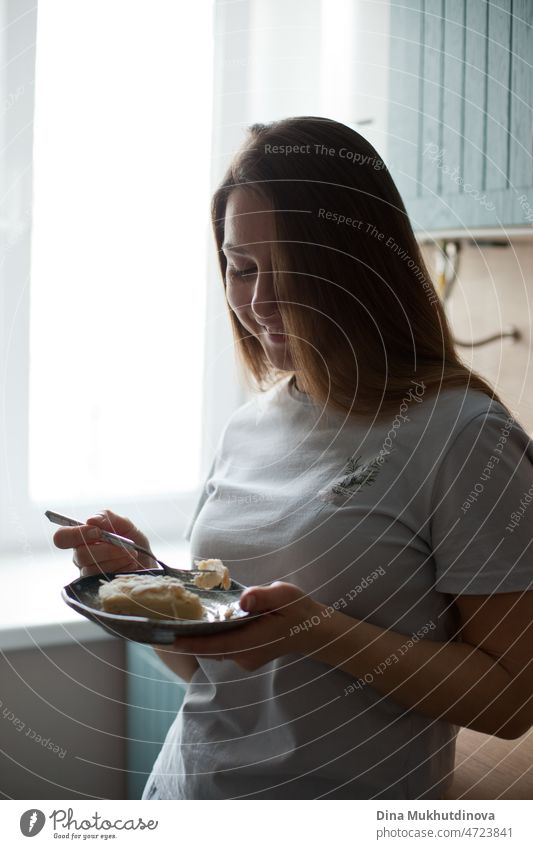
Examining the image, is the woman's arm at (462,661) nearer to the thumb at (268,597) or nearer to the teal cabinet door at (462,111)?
the thumb at (268,597)

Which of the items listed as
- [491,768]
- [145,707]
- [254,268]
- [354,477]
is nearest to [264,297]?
[254,268]

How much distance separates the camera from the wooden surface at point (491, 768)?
61 centimetres

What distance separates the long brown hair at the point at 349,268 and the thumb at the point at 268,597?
0.18 m

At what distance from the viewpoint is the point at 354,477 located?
61 centimetres

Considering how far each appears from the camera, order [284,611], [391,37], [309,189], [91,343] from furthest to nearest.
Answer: [91,343], [391,37], [309,189], [284,611]

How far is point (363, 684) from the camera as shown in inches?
23.5

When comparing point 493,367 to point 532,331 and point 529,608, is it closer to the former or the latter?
point 532,331

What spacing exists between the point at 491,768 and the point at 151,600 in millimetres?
313

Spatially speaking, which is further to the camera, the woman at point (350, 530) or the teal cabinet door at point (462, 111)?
the teal cabinet door at point (462, 111)

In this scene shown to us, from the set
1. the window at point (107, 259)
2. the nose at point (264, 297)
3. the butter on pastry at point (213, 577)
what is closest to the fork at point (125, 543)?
the butter on pastry at point (213, 577)

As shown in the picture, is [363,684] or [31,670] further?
[31,670]

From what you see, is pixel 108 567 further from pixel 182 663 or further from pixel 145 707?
pixel 145 707
